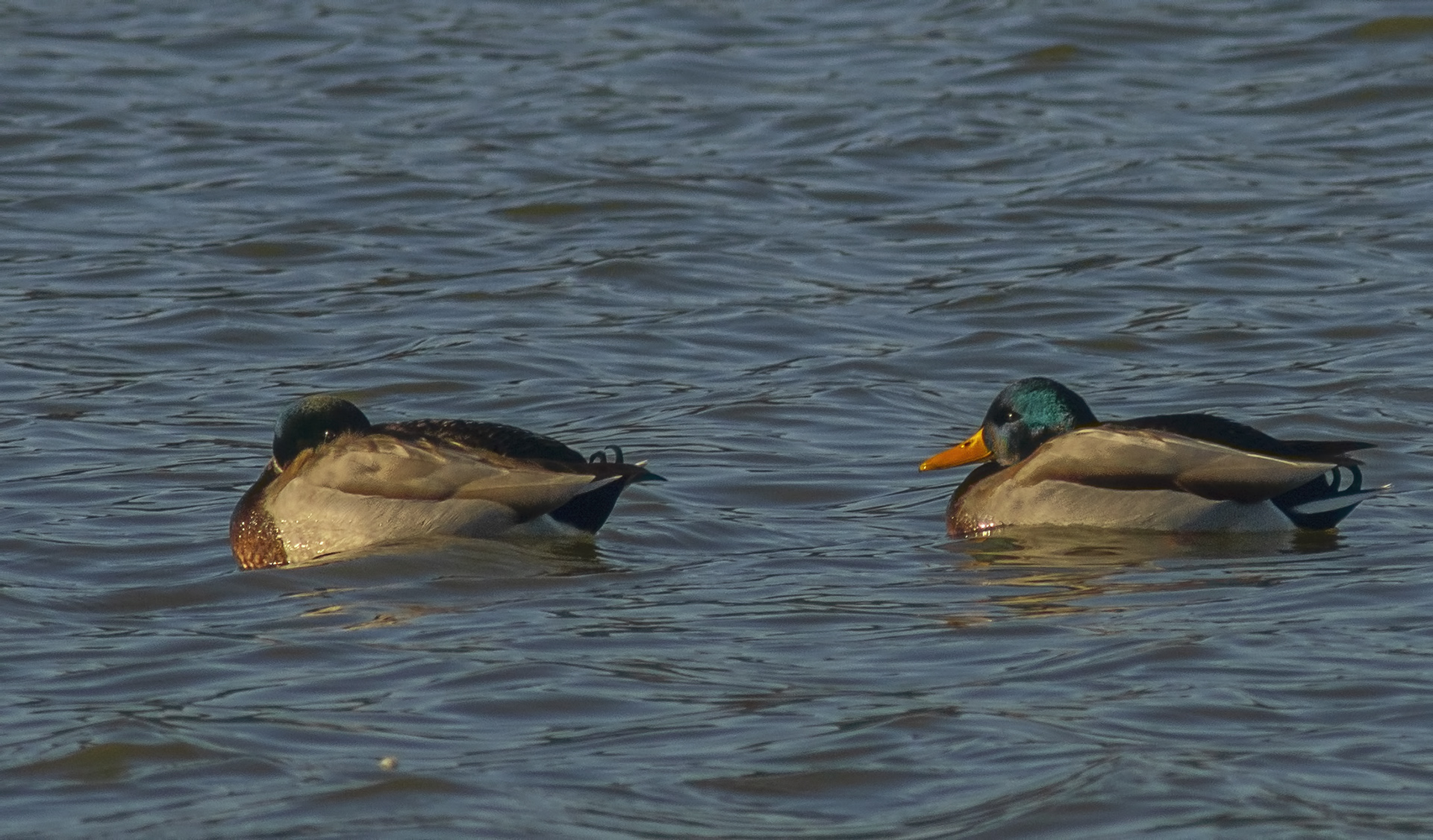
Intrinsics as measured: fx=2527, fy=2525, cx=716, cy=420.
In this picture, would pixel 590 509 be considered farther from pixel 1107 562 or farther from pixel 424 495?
pixel 1107 562

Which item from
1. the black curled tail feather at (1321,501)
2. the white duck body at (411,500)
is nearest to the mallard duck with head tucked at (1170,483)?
the black curled tail feather at (1321,501)

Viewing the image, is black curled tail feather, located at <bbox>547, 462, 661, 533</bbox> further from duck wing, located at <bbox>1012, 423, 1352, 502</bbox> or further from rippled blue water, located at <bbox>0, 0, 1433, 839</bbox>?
duck wing, located at <bbox>1012, 423, 1352, 502</bbox>

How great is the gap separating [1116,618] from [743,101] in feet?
34.6

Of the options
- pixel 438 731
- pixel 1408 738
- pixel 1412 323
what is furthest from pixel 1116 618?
pixel 1412 323

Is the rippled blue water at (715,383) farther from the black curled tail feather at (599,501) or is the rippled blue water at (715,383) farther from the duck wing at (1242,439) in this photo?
the duck wing at (1242,439)

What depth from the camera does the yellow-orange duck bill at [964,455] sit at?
927cm

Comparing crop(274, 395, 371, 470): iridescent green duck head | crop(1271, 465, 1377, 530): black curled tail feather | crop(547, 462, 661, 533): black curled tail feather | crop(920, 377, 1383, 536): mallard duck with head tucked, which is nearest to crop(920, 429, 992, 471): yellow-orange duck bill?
crop(920, 377, 1383, 536): mallard duck with head tucked

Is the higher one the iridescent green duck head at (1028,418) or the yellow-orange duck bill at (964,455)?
the iridescent green duck head at (1028,418)

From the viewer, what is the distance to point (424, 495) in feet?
27.6

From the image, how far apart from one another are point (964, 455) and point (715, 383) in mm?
2108

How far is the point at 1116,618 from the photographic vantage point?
23.7ft

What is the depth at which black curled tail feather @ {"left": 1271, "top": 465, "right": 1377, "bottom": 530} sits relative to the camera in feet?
27.8

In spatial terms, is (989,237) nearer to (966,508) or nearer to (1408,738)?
(966,508)

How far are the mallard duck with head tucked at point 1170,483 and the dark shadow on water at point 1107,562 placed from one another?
0.19 ft
